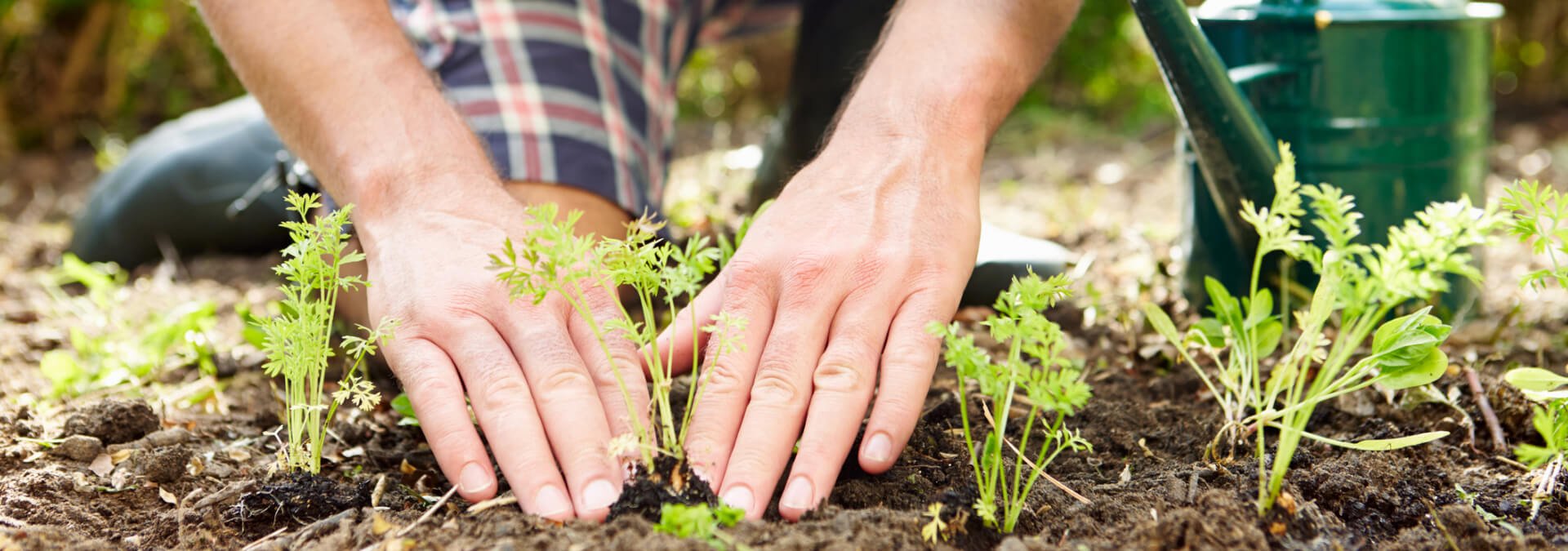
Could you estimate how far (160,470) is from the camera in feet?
4.86

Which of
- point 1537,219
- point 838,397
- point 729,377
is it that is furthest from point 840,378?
point 1537,219

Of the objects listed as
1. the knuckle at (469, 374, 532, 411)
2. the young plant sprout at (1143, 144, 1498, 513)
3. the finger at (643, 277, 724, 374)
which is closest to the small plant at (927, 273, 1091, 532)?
the young plant sprout at (1143, 144, 1498, 513)

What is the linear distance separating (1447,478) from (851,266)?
32.1 inches

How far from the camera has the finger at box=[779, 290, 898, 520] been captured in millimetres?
1277

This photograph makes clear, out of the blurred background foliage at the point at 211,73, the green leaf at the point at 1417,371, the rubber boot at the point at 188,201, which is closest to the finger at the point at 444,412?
the green leaf at the point at 1417,371

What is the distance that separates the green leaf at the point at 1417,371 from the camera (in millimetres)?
1321

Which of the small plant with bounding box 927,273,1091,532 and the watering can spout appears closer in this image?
the small plant with bounding box 927,273,1091,532

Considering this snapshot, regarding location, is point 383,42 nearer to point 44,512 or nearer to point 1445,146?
point 44,512

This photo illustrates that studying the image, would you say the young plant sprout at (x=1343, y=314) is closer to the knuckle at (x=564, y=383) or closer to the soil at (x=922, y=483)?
the soil at (x=922, y=483)

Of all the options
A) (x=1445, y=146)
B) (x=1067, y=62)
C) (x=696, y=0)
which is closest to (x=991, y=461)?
(x=1445, y=146)

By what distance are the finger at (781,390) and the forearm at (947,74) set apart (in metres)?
0.33

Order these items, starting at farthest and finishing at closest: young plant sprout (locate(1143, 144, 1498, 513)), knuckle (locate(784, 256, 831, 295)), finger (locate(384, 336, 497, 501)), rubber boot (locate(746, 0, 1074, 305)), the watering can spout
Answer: rubber boot (locate(746, 0, 1074, 305))
the watering can spout
knuckle (locate(784, 256, 831, 295))
finger (locate(384, 336, 497, 501))
young plant sprout (locate(1143, 144, 1498, 513))

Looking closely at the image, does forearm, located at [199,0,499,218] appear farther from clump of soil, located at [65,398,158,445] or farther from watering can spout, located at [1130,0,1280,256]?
watering can spout, located at [1130,0,1280,256]

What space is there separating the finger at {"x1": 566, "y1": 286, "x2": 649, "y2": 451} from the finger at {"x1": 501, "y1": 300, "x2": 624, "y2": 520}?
15 mm
